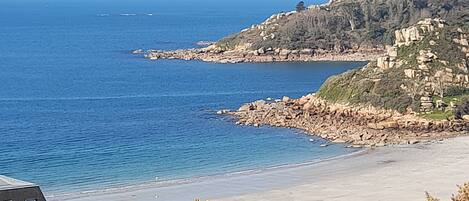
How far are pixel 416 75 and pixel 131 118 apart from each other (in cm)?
2137

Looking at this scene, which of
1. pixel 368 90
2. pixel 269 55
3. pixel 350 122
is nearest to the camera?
pixel 350 122

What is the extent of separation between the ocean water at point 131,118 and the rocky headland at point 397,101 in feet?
8.42

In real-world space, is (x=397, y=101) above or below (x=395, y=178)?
above

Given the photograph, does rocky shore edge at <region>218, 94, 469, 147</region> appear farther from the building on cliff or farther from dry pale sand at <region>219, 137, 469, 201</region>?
the building on cliff

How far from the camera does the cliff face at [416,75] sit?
2457 inches

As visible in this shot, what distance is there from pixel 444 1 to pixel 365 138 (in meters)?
78.9

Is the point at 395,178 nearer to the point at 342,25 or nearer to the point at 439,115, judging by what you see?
the point at 439,115

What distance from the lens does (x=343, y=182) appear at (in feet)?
145

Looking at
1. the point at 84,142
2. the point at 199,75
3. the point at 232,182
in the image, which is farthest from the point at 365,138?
the point at 199,75

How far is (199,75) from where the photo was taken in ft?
326

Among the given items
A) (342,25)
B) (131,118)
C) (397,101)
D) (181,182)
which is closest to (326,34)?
(342,25)

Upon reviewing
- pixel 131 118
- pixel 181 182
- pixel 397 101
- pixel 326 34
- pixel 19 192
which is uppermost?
pixel 326 34

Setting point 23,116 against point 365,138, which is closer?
point 365,138

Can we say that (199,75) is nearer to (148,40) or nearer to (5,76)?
(5,76)
